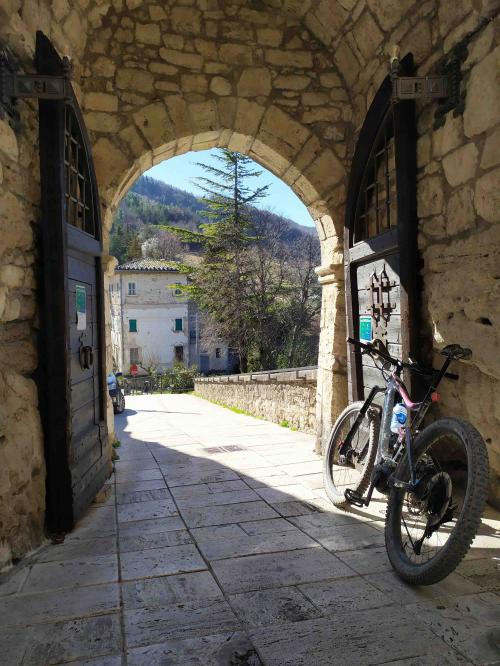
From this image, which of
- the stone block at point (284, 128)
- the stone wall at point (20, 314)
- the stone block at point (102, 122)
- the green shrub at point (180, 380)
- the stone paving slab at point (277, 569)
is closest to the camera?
the stone paving slab at point (277, 569)

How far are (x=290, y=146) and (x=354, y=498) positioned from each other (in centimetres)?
274

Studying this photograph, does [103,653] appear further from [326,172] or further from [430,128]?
[326,172]

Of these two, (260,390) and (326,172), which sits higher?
(326,172)

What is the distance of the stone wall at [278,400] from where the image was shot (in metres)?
6.13

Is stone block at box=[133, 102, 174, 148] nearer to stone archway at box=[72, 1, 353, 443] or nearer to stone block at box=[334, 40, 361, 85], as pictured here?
stone archway at box=[72, 1, 353, 443]

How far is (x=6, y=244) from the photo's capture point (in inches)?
93.1

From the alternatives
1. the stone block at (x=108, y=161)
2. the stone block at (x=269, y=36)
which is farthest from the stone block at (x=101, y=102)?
the stone block at (x=269, y=36)

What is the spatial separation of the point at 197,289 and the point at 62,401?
18.8 meters

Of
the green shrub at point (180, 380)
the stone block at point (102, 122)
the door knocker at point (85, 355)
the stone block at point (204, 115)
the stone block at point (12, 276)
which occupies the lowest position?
the green shrub at point (180, 380)

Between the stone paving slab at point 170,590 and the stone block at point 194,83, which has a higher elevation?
the stone block at point 194,83

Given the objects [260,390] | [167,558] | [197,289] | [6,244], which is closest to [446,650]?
[167,558]

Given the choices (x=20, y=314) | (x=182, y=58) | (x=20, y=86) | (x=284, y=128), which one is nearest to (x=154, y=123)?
(x=182, y=58)

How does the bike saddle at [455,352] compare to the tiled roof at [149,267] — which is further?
the tiled roof at [149,267]

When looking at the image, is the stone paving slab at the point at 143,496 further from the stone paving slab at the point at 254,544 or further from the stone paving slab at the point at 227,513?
the stone paving slab at the point at 254,544
